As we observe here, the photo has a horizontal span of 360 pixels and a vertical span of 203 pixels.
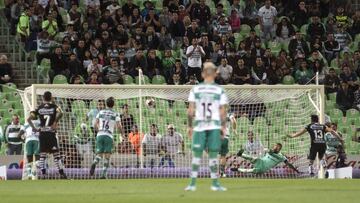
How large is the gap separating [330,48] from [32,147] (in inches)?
533

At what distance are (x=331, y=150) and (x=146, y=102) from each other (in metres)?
6.13

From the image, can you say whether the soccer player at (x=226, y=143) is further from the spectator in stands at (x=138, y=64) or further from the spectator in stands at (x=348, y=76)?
the spectator in stands at (x=348, y=76)

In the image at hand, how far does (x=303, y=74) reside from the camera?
3625 cm

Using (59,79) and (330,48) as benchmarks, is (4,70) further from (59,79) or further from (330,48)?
(330,48)

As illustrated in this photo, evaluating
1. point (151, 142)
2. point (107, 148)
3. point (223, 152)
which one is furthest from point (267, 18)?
point (223, 152)

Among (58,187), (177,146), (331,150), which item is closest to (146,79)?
(177,146)

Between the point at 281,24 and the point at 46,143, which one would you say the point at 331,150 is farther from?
the point at 46,143

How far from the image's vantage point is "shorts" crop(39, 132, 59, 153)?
92.9ft

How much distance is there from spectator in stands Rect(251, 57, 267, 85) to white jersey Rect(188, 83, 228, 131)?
15951mm

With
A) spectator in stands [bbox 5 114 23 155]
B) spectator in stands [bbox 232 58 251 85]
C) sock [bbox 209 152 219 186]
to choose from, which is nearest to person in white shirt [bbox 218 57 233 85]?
spectator in stands [bbox 232 58 251 85]

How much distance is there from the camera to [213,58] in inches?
1419

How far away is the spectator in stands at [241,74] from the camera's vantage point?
115ft

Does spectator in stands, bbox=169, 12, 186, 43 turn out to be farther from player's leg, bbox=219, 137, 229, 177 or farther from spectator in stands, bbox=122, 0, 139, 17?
player's leg, bbox=219, 137, 229, 177

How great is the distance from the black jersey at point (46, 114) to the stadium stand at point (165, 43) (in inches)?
177
